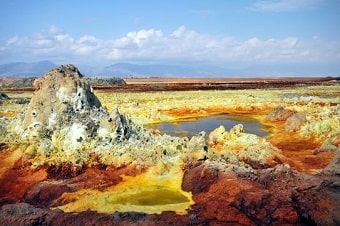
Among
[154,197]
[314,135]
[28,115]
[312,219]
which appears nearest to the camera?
[312,219]

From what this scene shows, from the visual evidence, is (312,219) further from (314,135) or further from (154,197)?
(314,135)

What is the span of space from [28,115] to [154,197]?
683 cm

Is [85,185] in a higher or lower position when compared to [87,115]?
lower

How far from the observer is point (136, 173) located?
12.1 meters

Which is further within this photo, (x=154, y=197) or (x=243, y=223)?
(x=154, y=197)

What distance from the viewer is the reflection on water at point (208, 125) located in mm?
22514

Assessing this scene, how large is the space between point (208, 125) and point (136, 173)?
43.8 ft

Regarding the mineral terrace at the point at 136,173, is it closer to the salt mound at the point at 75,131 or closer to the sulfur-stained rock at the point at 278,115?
the salt mound at the point at 75,131

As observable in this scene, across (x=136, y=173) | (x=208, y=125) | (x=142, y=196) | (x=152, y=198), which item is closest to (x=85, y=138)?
(x=136, y=173)

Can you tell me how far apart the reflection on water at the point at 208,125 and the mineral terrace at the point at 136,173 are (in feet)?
12.7

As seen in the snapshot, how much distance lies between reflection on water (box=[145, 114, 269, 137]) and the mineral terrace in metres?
3.87

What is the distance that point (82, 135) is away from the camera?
13.9 m

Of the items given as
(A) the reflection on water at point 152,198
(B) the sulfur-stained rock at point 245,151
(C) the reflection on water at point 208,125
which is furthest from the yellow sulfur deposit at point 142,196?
(C) the reflection on water at point 208,125

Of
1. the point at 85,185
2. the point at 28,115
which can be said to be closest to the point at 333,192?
the point at 85,185
